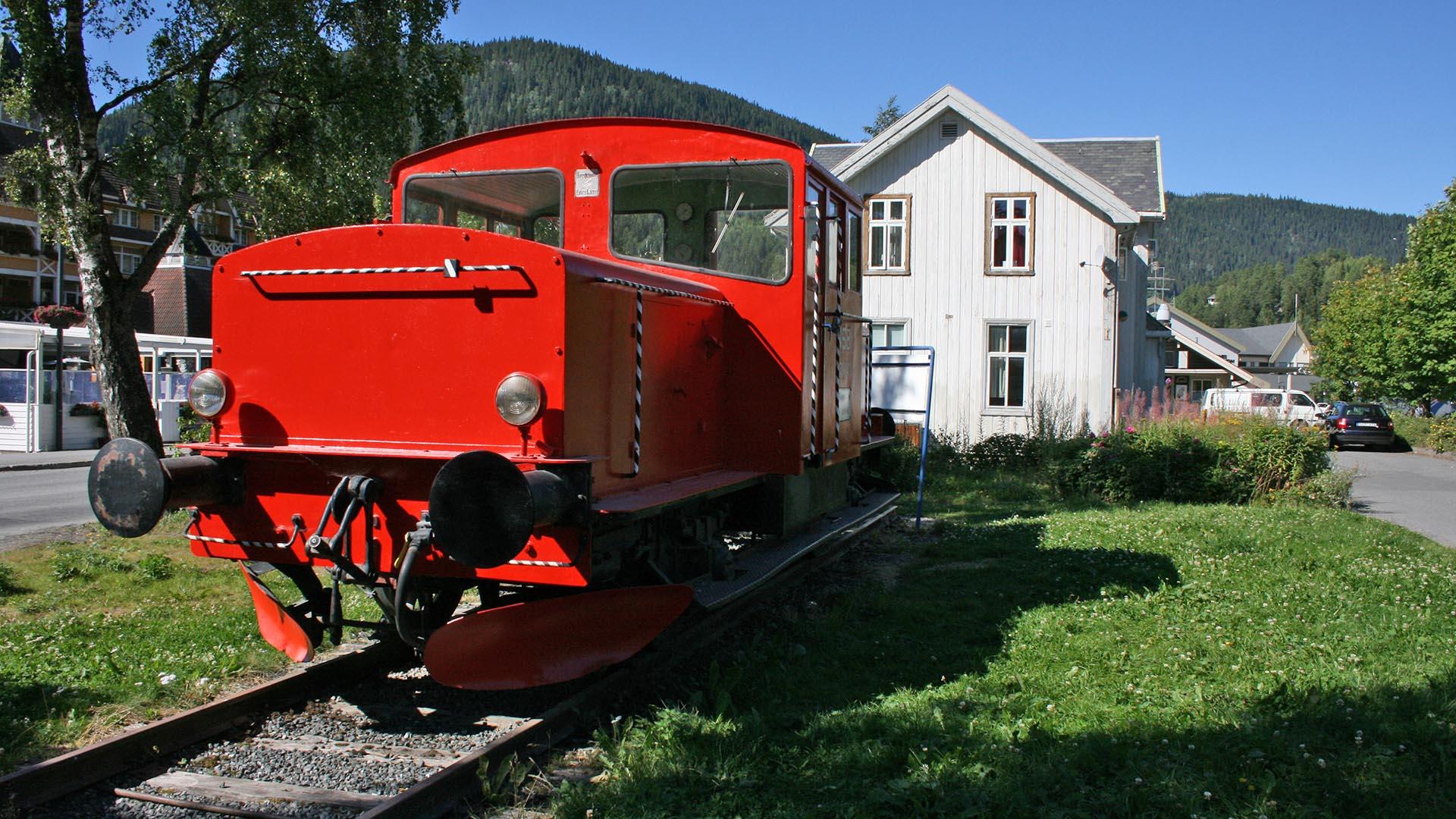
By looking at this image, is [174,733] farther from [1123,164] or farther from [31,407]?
[1123,164]

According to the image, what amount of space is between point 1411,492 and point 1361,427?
55.9ft

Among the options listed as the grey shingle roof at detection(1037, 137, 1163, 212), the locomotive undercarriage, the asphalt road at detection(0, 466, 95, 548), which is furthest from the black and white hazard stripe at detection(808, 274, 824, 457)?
the grey shingle roof at detection(1037, 137, 1163, 212)

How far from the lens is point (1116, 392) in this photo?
859 inches

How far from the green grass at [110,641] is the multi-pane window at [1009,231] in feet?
55.3

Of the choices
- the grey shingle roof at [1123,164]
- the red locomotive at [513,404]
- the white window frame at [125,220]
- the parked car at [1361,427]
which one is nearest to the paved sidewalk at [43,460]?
the red locomotive at [513,404]

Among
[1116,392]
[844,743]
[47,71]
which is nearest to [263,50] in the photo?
[47,71]

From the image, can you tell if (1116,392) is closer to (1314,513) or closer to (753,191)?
(1314,513)

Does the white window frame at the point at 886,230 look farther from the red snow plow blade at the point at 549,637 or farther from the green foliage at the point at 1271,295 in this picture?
the green foliage at the point at 1271,295

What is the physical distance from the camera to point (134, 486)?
466 cm

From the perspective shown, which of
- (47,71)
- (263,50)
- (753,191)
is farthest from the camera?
(263,50)

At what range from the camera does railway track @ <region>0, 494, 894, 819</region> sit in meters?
4.08

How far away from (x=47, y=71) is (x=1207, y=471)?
14710 millimetres

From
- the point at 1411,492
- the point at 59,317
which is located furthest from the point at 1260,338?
the point at 59,317

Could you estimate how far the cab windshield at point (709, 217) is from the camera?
6.63 meters
